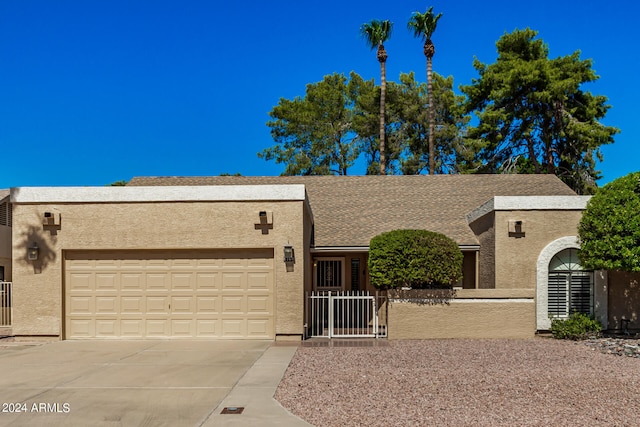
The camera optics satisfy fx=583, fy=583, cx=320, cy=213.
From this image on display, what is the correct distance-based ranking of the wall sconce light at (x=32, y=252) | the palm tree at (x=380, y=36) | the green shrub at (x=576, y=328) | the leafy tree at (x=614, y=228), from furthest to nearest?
1. the palm tree at (x=380, y=36)
2. the green shrub at (x=576, y=328)
3. the wall sconce light at (x=32, y=252)
4. the leafy tree at (x=614, y=228)

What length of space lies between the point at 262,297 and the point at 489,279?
6.79 m

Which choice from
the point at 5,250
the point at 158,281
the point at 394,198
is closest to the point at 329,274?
the point at 394,198

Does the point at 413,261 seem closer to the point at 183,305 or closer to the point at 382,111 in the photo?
the point at 183,305

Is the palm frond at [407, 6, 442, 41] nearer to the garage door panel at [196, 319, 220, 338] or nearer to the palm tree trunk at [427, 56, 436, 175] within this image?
the palm tree trunk at [427, 56, 436, 175]

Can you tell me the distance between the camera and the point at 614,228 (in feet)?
48.6

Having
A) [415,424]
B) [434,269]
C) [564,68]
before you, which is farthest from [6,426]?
[564,68]

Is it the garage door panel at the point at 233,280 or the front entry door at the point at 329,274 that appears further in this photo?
the front entry door at the point at 329,274

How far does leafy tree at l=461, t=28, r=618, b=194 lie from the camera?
35.3 metres

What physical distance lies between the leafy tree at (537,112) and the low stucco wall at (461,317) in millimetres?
22943

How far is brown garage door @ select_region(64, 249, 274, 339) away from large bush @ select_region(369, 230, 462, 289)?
2.91 m

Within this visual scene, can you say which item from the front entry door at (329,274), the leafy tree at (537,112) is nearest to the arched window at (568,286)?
the front entry door at (329,274)

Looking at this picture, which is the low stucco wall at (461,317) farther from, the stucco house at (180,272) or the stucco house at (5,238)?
the stucco house at (5,238)

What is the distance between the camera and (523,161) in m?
39.1

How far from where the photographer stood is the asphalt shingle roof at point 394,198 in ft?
64.0
